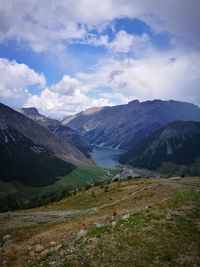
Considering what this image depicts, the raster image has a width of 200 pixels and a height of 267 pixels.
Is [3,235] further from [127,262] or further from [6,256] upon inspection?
[127,262]

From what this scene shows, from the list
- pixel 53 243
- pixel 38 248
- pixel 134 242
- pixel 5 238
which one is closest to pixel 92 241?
pixel 134 242

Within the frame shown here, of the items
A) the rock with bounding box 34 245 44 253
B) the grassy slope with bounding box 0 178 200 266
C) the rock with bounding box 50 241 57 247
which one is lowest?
the rock with bounding box 34 245 44 253

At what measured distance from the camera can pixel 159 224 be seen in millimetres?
35312

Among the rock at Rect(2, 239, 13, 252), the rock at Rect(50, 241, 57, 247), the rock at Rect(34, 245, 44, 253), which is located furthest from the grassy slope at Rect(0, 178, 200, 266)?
the rock at Rect(2, 239, 13, 252)

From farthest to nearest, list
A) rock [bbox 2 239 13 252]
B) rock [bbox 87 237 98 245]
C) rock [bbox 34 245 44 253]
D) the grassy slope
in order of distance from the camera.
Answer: rock [bbox 2 239 13 252], rock [bbox 34 245 44 253], rock [bbox 87 237 98 245], the grassy slope

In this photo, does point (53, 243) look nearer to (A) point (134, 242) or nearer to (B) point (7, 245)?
(B) point (7, 245)

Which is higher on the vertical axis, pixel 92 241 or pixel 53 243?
pixel 92 241

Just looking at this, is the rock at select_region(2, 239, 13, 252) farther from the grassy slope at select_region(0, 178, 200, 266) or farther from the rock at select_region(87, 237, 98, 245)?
the rock at select_region(87, 237, 98, 245)

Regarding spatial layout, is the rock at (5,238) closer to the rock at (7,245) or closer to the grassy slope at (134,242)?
the rock at (7,245)

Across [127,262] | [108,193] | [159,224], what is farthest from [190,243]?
[108,193]

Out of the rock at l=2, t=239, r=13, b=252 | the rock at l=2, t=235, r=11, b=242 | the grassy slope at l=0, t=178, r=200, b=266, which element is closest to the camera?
the grassy slope at l=0, t=178, r=200, b=266

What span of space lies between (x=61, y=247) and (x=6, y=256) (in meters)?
9.12

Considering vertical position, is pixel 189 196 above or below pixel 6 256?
above

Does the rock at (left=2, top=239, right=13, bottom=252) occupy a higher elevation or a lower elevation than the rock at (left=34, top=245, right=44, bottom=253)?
lower
